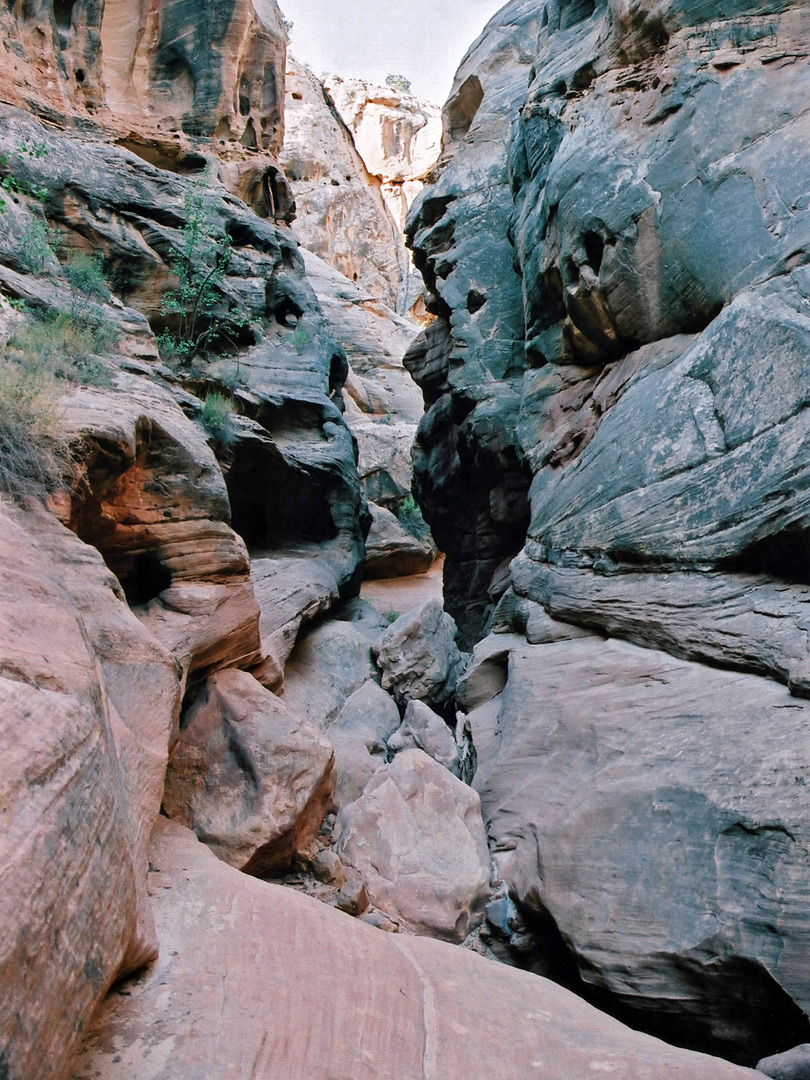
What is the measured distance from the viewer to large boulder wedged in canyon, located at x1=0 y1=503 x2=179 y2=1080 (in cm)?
195

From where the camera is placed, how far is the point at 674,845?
14.7 feet

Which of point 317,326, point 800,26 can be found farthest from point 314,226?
point 800,26

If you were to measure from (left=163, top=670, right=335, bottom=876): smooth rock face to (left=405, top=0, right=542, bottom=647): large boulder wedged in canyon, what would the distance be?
890 cm

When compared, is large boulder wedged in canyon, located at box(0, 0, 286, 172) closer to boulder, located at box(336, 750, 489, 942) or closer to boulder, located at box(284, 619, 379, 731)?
boulder, located at box(284, 619, 379, 731)

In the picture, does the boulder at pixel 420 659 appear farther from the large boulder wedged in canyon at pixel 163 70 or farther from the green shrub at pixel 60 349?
the large boulder wedged in canyon at pixel 163 70

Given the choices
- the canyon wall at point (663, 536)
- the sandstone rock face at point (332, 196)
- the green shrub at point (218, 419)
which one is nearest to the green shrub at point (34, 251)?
the green shrub at point (218, 419)

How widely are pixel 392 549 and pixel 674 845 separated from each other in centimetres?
1771

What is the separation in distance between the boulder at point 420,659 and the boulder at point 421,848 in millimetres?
3894

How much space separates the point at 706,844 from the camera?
4328 millimetres

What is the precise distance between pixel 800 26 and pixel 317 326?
383 inches

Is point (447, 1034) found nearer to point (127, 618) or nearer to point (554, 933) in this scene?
point (554, 933)

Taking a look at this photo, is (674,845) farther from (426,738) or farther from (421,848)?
(426,738)

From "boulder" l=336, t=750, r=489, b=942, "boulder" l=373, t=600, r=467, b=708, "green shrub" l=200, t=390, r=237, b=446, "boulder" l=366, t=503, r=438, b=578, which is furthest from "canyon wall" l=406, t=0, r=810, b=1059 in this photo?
"boulder" l=366, t=503, r=438, b=578

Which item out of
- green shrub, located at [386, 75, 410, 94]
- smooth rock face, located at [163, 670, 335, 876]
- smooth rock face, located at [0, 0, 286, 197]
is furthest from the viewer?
green shrub, located at [386, 75, 410, 94]
